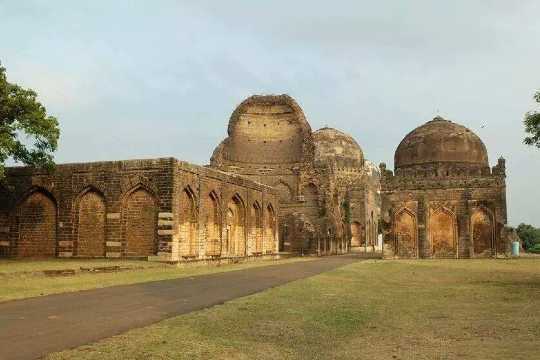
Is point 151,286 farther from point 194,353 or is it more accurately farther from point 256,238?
point 256,238

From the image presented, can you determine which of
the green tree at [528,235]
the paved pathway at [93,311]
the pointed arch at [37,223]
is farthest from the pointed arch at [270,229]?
the green tree at [528,235]

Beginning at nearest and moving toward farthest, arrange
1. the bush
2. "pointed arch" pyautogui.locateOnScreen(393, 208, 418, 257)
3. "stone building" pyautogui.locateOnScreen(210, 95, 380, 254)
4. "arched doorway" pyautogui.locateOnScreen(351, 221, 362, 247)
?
"pointed arch" pyautogui.locateOnScreen(393, 208, 418, 257) < "stone building" pyautogui.locateOnScreen(210, 95, 380, 254) < the bush < "arched doorway" pyautogui.locateOnScreen(351, 221, 362, 247)

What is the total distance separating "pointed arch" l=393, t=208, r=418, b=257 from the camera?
34656mm

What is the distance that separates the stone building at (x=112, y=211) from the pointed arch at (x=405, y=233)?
1326cm

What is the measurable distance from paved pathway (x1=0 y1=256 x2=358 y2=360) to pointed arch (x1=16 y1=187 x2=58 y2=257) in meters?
11.9

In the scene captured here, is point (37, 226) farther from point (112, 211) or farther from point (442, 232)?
point (442, 232)

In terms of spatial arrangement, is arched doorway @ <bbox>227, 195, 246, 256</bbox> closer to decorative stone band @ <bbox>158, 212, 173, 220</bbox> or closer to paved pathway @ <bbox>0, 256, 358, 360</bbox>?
decorative stone band @ <bbox>158, 212, 173, 220</bbox>

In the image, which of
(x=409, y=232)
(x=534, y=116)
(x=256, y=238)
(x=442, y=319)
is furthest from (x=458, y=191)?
(x=442, y=319)

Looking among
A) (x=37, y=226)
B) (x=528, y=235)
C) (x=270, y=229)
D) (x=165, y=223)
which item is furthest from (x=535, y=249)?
(x=37, y=226)

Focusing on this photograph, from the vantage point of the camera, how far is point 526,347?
21.5 feet

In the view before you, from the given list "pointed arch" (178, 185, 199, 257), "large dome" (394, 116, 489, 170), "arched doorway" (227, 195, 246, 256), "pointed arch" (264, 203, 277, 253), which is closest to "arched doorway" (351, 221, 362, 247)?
"large dome" (394, 116, 489, 170)

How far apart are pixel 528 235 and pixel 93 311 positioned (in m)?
53.4

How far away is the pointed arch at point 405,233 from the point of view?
3466 cm

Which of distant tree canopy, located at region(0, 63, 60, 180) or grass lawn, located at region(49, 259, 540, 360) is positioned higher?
distant tree canopy, located at region(0, 63, 60, 180)
